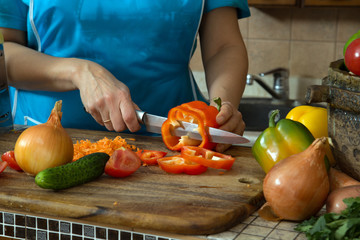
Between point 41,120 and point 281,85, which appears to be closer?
point 41,120

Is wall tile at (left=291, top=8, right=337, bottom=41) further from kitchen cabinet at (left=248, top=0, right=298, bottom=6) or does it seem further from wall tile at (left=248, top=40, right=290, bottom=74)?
kitchen cabinet at (left=248, top=0, right=298, bottom=6)

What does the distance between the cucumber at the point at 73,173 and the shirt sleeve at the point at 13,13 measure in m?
0.63

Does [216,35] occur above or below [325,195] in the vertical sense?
above

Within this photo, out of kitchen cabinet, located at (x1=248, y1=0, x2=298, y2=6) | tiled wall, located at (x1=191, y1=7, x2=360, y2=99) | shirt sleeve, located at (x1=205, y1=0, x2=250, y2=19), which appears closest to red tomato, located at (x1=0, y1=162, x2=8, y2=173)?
shirt sleeve, located at (x1=205, y1=0, x2=250, y2=19)

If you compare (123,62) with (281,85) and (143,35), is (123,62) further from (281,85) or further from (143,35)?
(281,85)

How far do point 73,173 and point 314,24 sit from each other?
2.10m

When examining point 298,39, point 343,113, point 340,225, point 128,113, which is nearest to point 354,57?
point 343,113

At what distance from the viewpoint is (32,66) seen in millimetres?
1363

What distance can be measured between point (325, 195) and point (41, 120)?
101 cm

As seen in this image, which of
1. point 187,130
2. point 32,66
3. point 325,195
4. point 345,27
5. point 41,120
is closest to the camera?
point 325,195

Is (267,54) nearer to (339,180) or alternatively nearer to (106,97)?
(106,97)

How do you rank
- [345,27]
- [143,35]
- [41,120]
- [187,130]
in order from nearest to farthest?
[187,130]
[143,35]
[41,120]
[345,27]

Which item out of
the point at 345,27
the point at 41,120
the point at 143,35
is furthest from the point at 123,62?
the point at 345,27

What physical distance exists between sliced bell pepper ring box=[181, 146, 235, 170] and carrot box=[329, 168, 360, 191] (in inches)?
9.3
